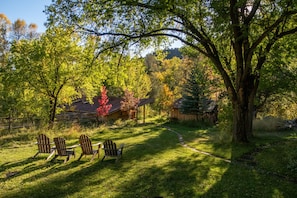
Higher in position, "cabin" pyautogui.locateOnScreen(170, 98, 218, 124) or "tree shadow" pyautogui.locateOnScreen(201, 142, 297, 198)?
"cabin" pyautogui.locateOnScreen(170, 98, 218, 124)

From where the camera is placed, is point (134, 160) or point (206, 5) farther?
point (206, 5)

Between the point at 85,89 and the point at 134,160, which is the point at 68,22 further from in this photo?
the point at 85,89

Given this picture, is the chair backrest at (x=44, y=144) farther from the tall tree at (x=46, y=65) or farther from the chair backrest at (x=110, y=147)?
the tall tree at (x=46, y=65)

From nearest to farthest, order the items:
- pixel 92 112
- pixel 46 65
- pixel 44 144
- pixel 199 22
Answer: pixel 44 144
pixel 199 22
pixel 46 65
pixel 92 112

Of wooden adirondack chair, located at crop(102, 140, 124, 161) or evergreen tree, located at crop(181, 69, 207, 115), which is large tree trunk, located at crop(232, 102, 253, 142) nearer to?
wooden adirondack chair, located at crop(102, 140, 124, 161)

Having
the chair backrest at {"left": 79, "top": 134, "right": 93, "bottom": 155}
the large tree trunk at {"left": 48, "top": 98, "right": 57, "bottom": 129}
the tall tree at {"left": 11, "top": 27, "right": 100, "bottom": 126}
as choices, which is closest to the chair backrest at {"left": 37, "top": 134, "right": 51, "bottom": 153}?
the chair backrest at {"left": 79, "top": 134, "right": 93, "bottom": 155}

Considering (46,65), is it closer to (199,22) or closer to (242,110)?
(199,22)

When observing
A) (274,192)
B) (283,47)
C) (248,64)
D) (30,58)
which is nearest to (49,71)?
(30,58)

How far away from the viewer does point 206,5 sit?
11.6m

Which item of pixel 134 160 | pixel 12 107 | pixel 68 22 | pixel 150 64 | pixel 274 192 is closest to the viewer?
pixel 274 192

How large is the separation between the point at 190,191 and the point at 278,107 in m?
20.2

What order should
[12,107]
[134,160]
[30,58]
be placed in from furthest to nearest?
[12,107] < [30,58] < [134,160]

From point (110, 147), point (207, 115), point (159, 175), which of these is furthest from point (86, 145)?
point (207, 115)

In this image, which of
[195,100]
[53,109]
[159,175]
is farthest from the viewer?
[195,100]
